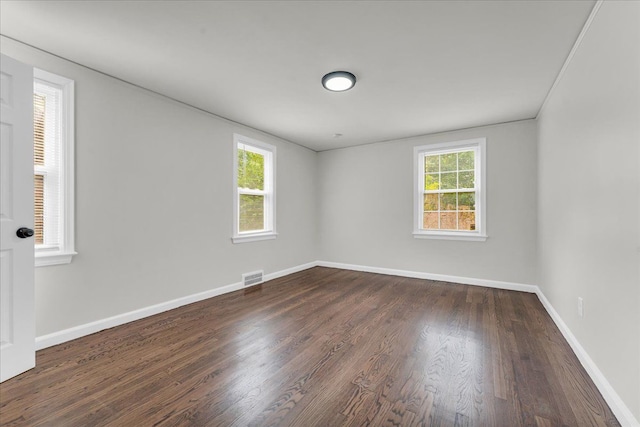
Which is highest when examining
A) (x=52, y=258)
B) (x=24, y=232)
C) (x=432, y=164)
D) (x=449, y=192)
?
(x=432, y=164)

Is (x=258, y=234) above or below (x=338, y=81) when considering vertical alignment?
below

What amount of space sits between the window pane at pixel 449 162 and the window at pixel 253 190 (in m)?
2.87

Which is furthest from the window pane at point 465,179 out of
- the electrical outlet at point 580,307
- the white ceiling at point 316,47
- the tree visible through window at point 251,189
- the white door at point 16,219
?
the white door at point 16,219

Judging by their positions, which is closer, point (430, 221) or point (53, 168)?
point (53, 168)

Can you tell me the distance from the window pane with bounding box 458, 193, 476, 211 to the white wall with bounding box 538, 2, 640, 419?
1656mm

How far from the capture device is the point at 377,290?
4.07m

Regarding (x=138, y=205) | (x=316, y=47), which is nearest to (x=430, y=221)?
(x=316, y=47)

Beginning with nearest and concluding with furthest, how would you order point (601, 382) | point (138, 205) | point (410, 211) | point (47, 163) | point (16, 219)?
point (601, 382) → point (16, 219) → point (47, 163) → point (138, 205) → point (410, 211)

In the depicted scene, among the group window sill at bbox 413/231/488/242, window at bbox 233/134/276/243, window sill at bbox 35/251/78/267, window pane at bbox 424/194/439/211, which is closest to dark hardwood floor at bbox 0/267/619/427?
window sill at bbox 35/251/78/267

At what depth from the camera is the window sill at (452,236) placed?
429cm

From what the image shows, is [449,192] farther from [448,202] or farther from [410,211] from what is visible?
[410,211]

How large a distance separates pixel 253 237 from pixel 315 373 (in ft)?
8.94

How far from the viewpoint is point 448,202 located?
463 centimetres

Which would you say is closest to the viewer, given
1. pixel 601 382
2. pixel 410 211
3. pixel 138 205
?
pixel 601 382
